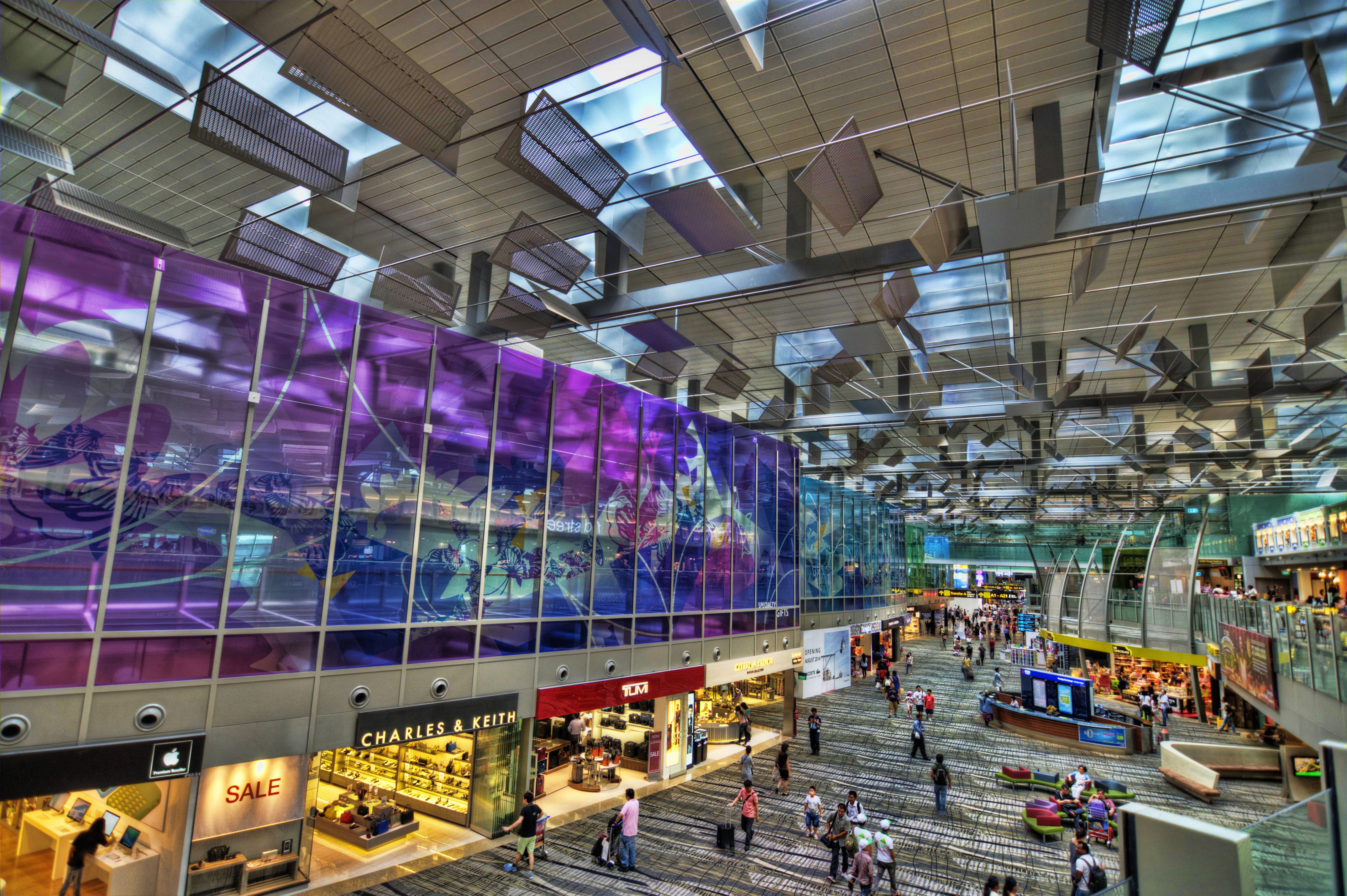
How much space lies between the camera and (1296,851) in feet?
18.6

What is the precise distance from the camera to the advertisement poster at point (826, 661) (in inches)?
827

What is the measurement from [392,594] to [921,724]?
1727cm

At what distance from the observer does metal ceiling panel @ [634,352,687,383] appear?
14219 millimetres

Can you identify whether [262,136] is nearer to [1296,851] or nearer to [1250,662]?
[1296,851]

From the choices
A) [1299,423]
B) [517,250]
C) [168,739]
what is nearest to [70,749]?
[168,739]

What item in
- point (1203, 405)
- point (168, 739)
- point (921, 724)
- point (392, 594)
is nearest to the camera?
point (168, 739)

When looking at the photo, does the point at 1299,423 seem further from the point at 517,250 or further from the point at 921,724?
the point at 517,250

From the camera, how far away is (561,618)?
486 inches

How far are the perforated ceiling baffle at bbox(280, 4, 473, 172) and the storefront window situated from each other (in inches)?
402

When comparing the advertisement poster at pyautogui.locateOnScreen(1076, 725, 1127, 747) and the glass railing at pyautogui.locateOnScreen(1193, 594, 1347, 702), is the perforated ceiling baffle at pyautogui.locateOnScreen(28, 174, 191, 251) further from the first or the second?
the advertisement poster at pyautogui.locateOnScreen(1076, 725, 1127, 747)

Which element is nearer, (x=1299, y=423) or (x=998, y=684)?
(x=1299, y=423)

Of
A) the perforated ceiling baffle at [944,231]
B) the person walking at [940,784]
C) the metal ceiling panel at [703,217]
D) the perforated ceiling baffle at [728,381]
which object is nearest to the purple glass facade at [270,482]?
the perforated ceiling baffle at [728,381]

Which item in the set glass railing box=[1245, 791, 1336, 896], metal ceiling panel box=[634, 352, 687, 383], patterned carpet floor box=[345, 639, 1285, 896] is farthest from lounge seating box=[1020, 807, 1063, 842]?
metal ceiling panel box=[634, 352, 687, 383]

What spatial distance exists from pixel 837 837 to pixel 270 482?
35.5 feet
